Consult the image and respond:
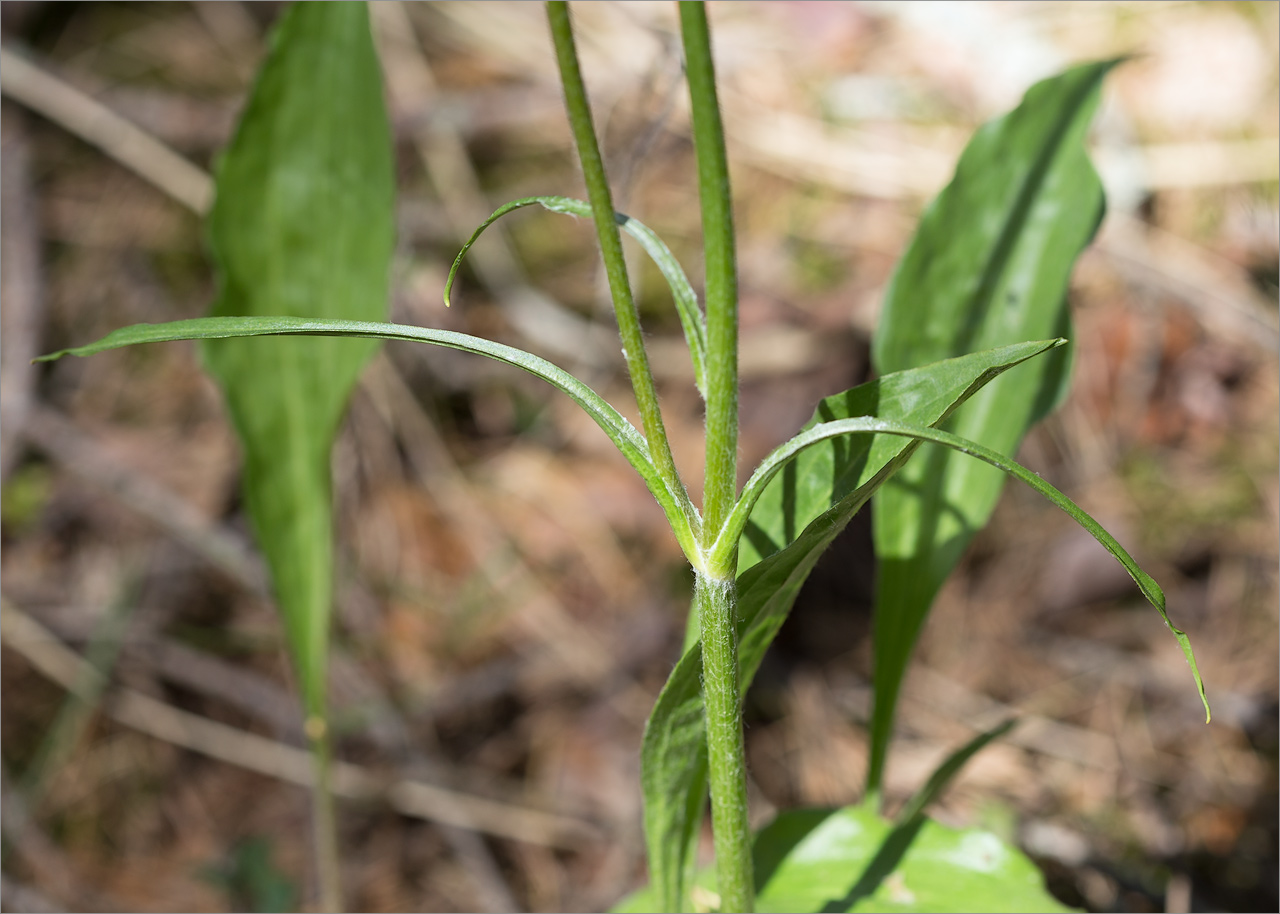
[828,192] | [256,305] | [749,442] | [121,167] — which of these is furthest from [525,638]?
[121,167]

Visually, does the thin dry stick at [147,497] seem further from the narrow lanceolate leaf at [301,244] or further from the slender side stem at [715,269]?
the slender side stem at [715,269]

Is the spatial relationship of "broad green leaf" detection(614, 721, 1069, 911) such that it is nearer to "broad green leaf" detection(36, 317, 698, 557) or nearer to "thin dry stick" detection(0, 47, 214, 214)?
"broad green leaf" detection(36, 317, 698, 557)

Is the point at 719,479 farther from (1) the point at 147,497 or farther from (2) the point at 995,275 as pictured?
(1) the point at 147,497

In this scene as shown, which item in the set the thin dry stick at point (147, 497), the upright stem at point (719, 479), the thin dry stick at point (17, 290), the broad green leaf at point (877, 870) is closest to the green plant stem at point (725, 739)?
the upright stem at point (719, 479)

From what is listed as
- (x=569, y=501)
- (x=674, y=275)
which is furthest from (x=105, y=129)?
(x=674, y=275)

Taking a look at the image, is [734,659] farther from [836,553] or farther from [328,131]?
[836,553]

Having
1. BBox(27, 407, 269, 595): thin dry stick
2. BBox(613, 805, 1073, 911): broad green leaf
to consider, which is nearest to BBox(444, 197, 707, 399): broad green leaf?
BBox(613, 805, 1073, 911): broad green leaf

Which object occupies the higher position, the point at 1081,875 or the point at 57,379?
the point at 57,379
